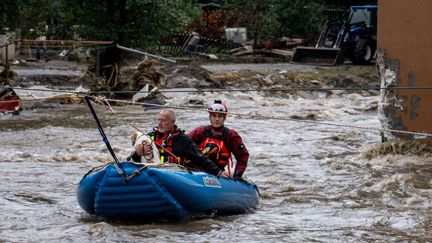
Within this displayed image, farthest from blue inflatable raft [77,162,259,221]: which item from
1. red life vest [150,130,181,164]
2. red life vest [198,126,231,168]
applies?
red life vest [198,126,231,168]

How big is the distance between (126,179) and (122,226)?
2.10 feet

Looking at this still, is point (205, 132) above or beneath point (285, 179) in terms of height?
above

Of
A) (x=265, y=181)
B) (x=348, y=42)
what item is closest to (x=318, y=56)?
(x=348, y=42)

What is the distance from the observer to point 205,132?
395 inches

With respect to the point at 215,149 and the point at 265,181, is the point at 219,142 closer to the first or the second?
the point at 215,149

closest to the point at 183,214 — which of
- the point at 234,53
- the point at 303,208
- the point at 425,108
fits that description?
the point at 303,208

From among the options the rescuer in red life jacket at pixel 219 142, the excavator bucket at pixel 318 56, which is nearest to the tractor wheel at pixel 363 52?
the excavator bucket at pixel 318 56

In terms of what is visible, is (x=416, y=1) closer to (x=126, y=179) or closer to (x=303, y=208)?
(x=303, y=208)

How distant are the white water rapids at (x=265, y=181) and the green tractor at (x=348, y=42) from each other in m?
9.42

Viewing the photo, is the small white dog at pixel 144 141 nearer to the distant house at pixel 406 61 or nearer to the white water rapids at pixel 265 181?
the white water rapids at pixel 265 181

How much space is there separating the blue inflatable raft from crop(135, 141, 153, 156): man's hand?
0.35 m

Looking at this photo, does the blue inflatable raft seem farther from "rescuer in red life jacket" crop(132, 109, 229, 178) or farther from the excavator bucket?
the excavator bucket

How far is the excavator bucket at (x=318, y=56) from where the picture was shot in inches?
1209

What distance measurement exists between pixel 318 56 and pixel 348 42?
3.62ft
